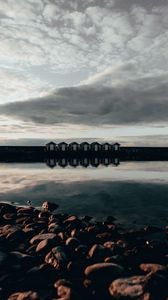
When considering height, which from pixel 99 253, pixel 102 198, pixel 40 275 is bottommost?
pixel 102 198

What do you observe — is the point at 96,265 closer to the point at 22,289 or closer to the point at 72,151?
the point at 22,289

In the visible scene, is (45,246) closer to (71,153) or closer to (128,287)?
(128,287)

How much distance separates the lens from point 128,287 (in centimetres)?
593

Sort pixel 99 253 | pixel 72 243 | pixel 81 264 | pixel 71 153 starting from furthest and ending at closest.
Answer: pixel 71 153
pixel 72 243
pixel 99 253
pixel 81 264

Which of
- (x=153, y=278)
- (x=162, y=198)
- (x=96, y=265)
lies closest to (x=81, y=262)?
→ (x=96, y=265)

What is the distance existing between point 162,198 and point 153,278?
11.9 metres

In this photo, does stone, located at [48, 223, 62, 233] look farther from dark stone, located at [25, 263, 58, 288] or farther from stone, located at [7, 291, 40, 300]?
stone, located at [7, 291, 40, 300]

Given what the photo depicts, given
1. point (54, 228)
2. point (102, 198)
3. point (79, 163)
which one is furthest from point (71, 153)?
point (54, 228)

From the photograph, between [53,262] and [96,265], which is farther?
[53,262]

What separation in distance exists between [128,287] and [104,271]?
0.80 metres

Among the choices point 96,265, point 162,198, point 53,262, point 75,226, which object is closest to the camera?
point 96,265

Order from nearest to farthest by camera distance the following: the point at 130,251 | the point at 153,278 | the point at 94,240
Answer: the point at 153,278
the point at 130,251
the point at 94,240

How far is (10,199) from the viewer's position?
17969 millimetres

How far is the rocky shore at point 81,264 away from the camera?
599 centimetres
